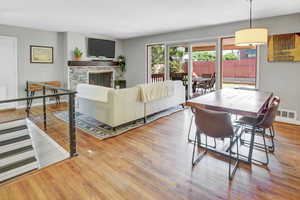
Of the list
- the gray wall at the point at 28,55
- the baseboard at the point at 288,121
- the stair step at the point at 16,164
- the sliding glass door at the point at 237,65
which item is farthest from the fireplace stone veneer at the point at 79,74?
the baseboard at the point at 288,121

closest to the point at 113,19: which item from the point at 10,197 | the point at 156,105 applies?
the point at 156,105

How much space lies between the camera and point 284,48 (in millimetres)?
4289

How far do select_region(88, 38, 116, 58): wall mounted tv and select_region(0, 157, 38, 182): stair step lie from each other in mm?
4144

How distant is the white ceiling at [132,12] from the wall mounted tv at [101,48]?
1.36m

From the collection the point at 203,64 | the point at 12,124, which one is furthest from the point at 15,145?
the point at 203,64

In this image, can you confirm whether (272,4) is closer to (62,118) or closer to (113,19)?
(113,19)

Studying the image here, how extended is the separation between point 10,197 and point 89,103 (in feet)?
7.54

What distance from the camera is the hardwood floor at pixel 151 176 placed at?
192 centimetres

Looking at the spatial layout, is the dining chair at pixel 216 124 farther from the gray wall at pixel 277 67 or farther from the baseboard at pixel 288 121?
the gray wall at pixel 277 67

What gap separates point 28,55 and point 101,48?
240cm

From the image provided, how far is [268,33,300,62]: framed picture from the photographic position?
4.13 m

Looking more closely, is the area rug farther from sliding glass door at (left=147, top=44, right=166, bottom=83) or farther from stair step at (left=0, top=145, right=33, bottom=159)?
sliding glass door at (left=147, top=44, right=166, bottom=83)

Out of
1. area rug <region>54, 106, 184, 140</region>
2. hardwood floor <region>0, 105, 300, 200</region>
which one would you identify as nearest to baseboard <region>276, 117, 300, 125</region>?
hardwood floor <region>0, 105, 300, 200</region>

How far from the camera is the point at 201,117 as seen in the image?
2.35 m
